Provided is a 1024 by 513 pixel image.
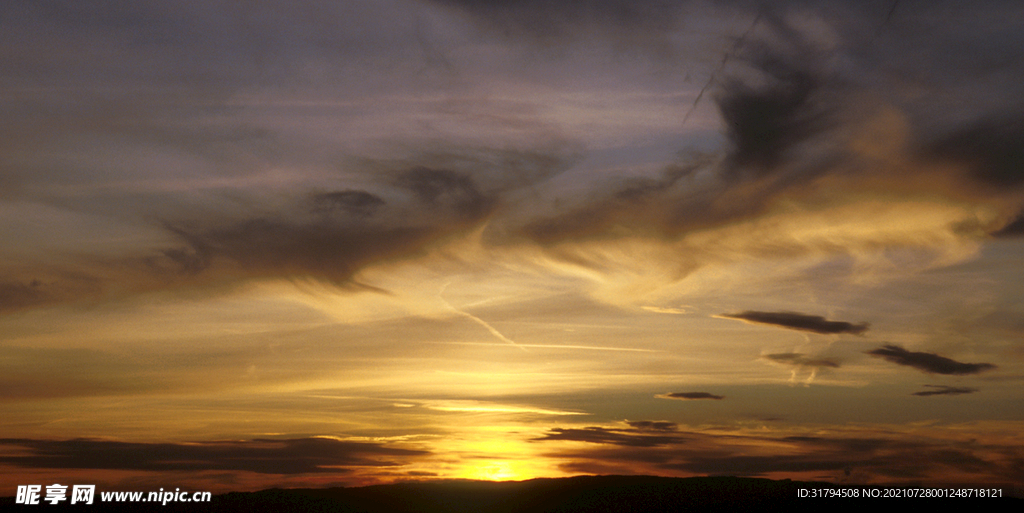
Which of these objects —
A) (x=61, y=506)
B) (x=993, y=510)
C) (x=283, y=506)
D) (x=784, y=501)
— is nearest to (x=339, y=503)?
(x=283, y=506)

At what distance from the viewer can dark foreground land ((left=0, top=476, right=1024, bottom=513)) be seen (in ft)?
502

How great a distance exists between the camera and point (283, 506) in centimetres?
16200

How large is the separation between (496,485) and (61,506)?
91125mm

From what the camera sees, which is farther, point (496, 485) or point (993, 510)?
point (496, 485)

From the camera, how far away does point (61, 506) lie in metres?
154

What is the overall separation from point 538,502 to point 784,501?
164 ft

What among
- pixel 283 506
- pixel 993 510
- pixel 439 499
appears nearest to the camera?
pixel 993 510

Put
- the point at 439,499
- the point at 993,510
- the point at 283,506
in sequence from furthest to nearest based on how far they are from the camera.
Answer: the point at 439,499, the point at 283,506, the point at 993,510

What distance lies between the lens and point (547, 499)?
6585 inches

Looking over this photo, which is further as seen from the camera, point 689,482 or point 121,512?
point 689,482

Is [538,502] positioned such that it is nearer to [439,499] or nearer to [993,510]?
[439,499]

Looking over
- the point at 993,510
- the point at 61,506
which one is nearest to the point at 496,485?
the point at 61,506

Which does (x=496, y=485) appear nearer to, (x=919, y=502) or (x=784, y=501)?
(x=784, y=501)

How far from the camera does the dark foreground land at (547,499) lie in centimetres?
15312
